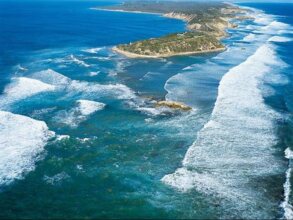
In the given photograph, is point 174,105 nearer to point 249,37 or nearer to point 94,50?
point 94,50

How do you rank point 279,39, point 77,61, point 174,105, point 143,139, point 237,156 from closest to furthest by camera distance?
point 237,156, point 143,139, point 174,105, point 77,61, point 279,39

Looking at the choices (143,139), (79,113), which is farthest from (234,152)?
(79,113)

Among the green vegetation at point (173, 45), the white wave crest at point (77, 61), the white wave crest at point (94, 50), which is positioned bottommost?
the white wave crest at point (77, 61)

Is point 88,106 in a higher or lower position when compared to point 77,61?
lower

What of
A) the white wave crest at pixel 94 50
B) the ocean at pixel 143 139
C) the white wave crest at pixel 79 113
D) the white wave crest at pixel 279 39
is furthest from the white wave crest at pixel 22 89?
the white wave crest at pixel 279 39

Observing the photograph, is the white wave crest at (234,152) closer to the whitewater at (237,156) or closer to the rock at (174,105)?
the whitewater at (237,156)
